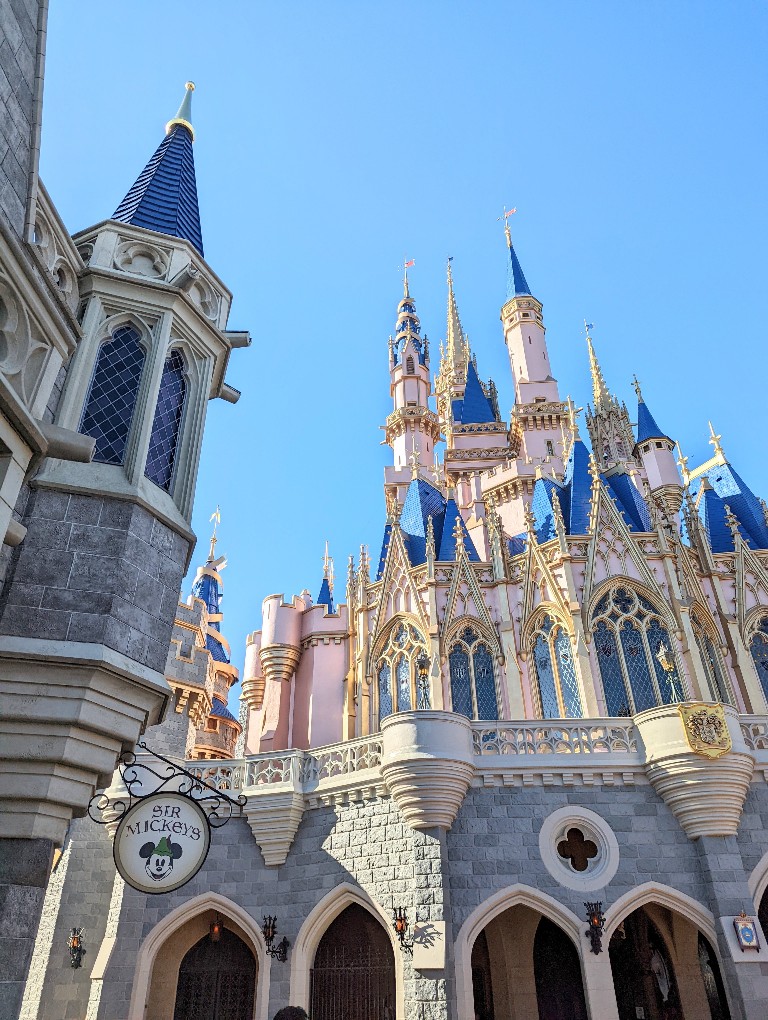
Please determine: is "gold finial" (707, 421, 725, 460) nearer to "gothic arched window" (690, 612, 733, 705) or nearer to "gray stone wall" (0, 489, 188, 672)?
"gothic arched window" (690, 612, 733, 705)

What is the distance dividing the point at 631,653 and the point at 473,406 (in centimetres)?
1665

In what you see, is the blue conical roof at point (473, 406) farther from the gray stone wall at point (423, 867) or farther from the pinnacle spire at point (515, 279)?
the gray stone wall at point (423, 867)

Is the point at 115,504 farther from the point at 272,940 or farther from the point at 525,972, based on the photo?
the point at 525,972

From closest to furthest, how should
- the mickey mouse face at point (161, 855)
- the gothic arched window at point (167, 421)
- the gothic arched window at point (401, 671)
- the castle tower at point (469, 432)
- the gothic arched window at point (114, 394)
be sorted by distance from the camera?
1. the gothic arched window at point (114, 394)
2. the gothic arched window at point (167, 421)
3. the mickey mouse face at point (161, 855)
4. the gothic arched window at point (401, 671)
5. the castle tower at point (469, 432)

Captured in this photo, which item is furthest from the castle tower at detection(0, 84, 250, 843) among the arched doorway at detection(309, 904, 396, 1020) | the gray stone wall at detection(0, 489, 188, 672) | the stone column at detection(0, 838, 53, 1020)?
the arched doorway at detection(309, 904, 396, 1020)

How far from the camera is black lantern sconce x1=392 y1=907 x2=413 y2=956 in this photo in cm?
1209

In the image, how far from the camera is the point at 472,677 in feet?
65.9

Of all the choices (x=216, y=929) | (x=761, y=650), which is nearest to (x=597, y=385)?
(x=761, y=650)

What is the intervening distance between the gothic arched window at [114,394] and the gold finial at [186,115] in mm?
4811

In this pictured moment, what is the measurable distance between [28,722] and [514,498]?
21.3m

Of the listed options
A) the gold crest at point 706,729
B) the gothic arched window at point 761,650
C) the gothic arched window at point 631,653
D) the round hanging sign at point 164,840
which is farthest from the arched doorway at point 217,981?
the gothic arched window at point 761,650

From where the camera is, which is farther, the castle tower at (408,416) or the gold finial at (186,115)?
the castle tower at (408,416)

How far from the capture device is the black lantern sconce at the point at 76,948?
1373 cm

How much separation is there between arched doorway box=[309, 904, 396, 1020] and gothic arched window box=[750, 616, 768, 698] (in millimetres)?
12743
